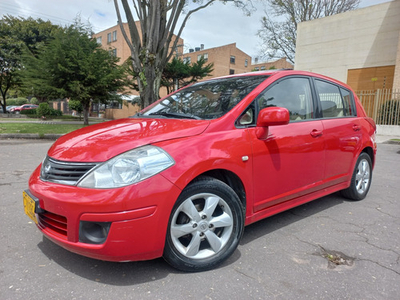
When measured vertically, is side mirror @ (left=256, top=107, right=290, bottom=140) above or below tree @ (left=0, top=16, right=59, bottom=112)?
below

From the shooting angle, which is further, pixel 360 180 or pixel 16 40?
pixel 16 40

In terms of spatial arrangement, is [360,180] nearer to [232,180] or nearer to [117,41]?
[232,180]

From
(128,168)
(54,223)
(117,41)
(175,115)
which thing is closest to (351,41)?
(175,115)

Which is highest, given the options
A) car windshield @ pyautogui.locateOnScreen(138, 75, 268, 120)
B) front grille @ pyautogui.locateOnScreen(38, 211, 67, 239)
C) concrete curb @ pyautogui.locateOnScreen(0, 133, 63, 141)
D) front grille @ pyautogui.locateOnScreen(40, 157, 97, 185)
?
car windshield @ pyautogui.locateOnScreen(138, 75, 268, 120)

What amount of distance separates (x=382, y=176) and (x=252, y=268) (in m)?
4.63

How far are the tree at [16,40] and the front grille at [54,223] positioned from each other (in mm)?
28492

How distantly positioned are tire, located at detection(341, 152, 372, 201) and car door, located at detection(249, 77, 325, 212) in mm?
980

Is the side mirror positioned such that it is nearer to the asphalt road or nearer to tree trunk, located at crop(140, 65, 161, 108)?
the asphalt road

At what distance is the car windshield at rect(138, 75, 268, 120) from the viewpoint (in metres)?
2.56

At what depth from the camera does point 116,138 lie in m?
2.14

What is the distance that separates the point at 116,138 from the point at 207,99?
3.52 ft

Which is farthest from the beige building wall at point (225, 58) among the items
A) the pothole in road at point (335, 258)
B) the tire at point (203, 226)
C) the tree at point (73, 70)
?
the tire at point (203, 226)

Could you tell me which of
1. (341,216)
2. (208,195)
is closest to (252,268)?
(208,195)

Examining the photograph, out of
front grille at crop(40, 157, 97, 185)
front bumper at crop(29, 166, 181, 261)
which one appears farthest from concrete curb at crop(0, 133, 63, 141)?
front bumper at crop(29, 166, 181, 261)
